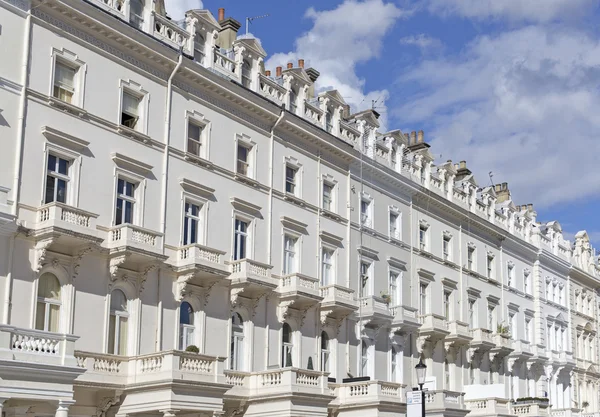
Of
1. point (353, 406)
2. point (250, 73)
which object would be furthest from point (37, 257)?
point (353, 406)

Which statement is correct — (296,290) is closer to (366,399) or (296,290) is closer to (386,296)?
(366,399)

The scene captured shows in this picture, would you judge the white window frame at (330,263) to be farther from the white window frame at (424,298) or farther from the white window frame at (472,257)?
the white window frame at (472,257)

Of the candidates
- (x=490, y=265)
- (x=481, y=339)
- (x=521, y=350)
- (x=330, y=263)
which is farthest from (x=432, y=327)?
(x=521, y=350)

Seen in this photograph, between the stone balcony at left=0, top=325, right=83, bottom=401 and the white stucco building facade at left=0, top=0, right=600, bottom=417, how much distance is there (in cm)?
6

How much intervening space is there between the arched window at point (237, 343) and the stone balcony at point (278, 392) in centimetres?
67

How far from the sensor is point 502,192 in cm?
6750

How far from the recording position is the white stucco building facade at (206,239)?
1105 inches

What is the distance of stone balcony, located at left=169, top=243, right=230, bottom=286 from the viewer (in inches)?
1267

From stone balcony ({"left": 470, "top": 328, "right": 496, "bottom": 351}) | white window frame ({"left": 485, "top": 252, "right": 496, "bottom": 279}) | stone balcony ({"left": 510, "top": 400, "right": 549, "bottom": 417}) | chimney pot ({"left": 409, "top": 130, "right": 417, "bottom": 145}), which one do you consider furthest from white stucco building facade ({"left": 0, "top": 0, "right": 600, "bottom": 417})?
chimney pot ({"left": 409, "top": 130, "right": 417, "bottom": 145})

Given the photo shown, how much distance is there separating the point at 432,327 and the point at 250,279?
575 inches

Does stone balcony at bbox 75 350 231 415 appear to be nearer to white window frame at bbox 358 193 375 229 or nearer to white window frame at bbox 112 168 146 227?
white window frame at bbox 112 168 146 227

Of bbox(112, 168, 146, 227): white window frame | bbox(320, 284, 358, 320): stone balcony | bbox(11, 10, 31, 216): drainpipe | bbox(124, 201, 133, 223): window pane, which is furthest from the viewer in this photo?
bbox(320, 284, 358, 320): stone balcony

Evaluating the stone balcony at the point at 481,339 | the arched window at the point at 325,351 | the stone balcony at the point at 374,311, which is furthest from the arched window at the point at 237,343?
the stone balcony at the point at 481,339

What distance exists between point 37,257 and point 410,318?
2171cm
